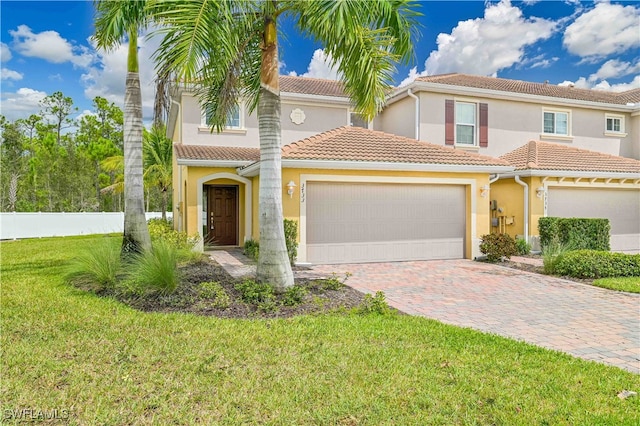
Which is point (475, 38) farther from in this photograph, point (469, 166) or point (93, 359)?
point (93, 359)

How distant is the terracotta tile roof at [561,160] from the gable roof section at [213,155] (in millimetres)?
11115

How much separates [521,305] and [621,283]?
12.8 ft

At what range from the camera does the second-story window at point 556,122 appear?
2060 centimetres

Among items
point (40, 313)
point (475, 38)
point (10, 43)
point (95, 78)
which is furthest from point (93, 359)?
point (475, 38)

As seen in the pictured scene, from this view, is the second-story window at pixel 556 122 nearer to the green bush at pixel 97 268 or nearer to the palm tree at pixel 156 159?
the green bush at pixel 97 268

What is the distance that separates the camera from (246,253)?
49.1ft

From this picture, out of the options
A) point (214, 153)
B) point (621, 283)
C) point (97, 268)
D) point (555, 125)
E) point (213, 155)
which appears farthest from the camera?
point (555, 125)

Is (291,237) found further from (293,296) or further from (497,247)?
(497,247)

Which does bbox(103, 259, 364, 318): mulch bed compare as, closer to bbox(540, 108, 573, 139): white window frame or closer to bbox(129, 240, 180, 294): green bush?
bbox(129, 240, 180, 294): green bush

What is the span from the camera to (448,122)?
60.7ft

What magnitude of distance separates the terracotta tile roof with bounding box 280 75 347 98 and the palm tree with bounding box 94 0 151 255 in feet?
28.5

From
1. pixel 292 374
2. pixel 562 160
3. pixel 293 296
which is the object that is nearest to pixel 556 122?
pixel 562 160

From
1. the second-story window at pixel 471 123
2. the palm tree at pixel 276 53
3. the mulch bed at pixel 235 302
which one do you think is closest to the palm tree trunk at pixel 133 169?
the mulch bed at pixel 235 302

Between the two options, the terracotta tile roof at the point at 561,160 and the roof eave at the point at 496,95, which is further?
the roof eave at the point at 496,95
